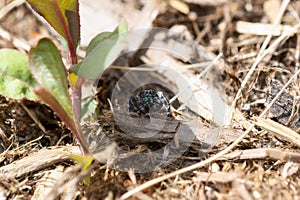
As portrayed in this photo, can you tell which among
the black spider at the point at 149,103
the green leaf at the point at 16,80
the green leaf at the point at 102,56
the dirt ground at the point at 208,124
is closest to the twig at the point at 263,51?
the dirt ground at the point at 208,124

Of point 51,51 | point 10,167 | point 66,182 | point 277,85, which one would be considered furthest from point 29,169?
point 277,85

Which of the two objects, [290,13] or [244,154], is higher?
[290,13]

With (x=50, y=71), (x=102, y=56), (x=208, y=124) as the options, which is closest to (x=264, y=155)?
(x=208, y=124)

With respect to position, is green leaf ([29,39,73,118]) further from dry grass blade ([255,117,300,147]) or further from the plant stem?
dry grass blade ([255,117,300,147])

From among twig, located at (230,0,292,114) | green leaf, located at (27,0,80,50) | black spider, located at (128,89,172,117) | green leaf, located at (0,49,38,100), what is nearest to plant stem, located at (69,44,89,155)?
green leaf, located at (27,0,80,50)

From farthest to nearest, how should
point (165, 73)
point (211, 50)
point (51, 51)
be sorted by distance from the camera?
point (211, 50)
point (165, 73)
point (51, 51)

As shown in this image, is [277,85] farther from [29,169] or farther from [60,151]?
[29,169]
